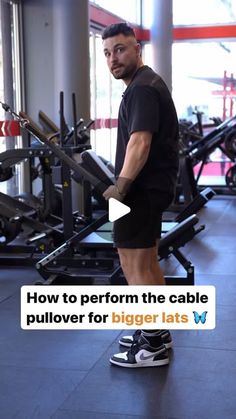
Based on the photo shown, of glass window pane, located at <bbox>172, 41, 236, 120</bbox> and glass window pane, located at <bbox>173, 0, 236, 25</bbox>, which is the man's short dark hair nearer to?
glass window pane, located at <bbox>172, 41, 236, 120</bbox>

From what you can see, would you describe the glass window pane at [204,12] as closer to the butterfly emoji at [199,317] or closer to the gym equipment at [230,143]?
the gym equipment at [230,143]

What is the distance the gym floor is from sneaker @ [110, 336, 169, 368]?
1.1 inches

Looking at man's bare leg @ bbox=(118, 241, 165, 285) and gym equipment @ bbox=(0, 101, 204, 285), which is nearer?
man's bare leg @ bbox=(118, 241, 165, 285)

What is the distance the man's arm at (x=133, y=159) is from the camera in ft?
7.88

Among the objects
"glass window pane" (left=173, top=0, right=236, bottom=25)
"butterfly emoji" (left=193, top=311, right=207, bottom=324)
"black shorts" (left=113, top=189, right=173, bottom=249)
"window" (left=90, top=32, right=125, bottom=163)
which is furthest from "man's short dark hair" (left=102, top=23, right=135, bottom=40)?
"glass window pane" (left=173, top=0, right=236, bottom=25)

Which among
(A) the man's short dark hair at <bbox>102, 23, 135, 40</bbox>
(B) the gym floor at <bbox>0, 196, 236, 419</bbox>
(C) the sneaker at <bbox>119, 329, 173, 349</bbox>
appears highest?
(A) the man's short dark hair at <bbox>102, 23, 135, 40</bbox>

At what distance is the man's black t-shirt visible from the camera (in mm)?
2410

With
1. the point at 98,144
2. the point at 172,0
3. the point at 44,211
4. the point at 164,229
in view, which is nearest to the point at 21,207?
Result: the point at 44,211

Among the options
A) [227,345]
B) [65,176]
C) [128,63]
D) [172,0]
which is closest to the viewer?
[128,63]

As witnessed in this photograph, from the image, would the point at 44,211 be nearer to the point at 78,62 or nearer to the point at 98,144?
the point at 78,62

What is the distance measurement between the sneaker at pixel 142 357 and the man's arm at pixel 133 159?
0.77 metres

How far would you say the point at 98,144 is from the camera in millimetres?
8562

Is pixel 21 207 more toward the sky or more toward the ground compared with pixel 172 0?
more toward the ground

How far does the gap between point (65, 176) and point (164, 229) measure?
83 cm
